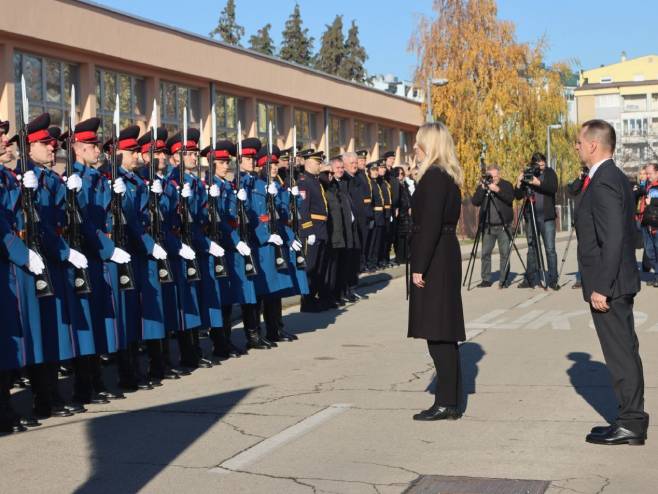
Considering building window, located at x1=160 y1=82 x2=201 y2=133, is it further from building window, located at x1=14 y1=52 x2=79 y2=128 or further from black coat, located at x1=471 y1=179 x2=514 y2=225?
black coat, located at x1=471 y1=179 x2=514 y2=225

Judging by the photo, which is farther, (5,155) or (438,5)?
(438,5)

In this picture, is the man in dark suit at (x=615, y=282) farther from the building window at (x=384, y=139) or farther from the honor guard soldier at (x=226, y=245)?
the building window at (x=384, y=139)

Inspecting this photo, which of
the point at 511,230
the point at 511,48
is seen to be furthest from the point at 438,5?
the point at 511,230

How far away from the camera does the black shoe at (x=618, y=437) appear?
7121 mm

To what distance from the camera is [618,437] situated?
7117mm

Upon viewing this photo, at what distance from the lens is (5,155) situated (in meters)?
7.93

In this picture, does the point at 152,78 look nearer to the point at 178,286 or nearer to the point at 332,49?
the point at 178,286

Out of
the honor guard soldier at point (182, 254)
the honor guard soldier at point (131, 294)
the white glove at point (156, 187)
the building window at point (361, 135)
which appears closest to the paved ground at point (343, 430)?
the honor guard soldier at point (131, 294)

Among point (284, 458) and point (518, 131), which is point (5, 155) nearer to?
point (284, 458)

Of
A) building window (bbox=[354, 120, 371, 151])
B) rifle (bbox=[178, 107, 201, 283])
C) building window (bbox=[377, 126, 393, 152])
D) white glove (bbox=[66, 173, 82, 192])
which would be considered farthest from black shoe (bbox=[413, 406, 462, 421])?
building window (bbox=[377, 126, 393, 152])

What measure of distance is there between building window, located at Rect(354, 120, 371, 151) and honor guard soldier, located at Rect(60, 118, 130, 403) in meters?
30.4

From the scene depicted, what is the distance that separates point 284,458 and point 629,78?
424ft

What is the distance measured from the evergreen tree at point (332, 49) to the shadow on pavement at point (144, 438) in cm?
→ 8198

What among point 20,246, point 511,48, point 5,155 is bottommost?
point 20,246
